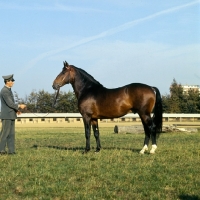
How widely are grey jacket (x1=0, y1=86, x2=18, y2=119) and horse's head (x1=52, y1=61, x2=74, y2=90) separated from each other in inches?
63.3

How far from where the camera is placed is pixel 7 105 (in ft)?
42.5

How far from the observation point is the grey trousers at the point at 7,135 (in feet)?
42.3

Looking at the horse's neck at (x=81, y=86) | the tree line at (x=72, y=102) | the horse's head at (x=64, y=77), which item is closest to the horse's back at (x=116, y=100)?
the horse's neck at (x=81, y=86)

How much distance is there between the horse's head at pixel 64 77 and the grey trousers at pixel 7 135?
195 cm

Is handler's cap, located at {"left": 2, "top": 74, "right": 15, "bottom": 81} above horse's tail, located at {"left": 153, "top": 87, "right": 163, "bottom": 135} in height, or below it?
above

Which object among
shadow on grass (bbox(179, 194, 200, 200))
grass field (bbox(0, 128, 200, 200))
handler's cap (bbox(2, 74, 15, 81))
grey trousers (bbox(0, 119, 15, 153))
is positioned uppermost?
handler's cap (bbox(2, 74, 15, 81))

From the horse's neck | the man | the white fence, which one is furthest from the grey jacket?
the white fence

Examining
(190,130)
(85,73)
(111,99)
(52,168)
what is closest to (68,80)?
(85,73)

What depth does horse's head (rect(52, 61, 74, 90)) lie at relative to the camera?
1388 cm

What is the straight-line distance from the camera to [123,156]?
11.7 meters

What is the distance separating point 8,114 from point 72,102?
5377 cm

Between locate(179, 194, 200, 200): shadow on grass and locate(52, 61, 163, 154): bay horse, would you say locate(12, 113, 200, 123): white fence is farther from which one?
locate(179, 194, 200, 200): shadow on grass

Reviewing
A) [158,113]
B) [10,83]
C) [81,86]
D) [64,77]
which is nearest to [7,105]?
[10,83]

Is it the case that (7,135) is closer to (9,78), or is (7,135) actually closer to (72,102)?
(9,78)
